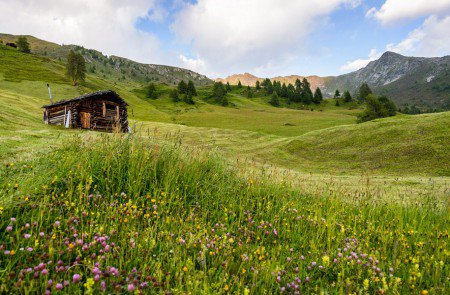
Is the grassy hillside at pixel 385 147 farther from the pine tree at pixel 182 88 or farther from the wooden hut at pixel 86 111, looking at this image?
the pine tree at pixel 182 88

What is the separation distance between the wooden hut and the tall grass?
3367cm

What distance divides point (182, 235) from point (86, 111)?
40235 mm

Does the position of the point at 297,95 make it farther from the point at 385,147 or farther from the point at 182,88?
the point at 385,147

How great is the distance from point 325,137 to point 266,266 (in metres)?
33.4

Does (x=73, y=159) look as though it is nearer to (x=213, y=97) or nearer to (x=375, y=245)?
(x=375, y=245)

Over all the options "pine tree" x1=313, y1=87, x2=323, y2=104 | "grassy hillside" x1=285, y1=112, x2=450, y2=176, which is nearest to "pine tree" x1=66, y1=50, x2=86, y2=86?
"grassy hillside" x1=285, y1=112, x2=450, y2=176

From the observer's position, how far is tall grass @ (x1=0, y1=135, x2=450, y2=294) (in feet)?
9.70

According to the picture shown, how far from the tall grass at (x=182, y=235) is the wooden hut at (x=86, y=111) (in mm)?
33671

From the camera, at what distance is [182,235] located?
3.98 metres

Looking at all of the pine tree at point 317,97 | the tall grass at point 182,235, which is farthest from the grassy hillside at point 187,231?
the pine tree at point 317,97

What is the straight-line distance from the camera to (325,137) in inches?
1351

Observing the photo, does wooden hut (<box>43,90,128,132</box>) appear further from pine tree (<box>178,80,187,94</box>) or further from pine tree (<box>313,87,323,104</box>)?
pine tree (<box>313,87,323,104</box>)

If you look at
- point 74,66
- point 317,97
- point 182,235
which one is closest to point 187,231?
point 182,235

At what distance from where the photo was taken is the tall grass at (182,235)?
296cm
